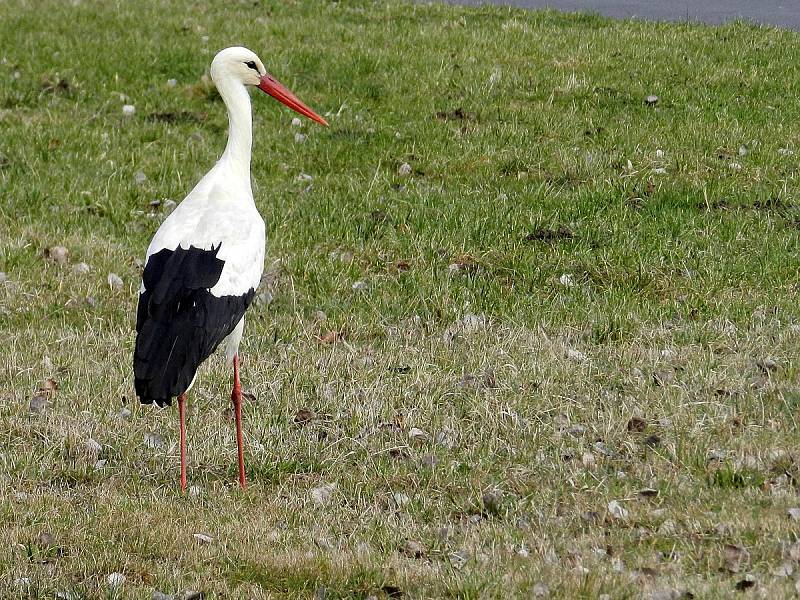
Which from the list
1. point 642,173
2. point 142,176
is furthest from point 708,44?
point 142,176

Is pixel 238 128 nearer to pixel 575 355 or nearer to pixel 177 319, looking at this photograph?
pixel 177 319

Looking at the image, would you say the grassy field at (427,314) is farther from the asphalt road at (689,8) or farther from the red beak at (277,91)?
the asphalt road at (689,8)

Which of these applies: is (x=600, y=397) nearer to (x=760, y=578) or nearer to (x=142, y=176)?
(x=760, y=578)

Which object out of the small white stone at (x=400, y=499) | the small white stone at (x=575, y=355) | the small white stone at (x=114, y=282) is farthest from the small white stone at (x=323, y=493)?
the small white stone at (x=114, y=282)

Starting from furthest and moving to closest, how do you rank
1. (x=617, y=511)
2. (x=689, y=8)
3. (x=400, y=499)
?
(x=689, y=8)
(x=400, y=499)
(x=617, y=511)

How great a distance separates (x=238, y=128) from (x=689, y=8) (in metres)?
11.9

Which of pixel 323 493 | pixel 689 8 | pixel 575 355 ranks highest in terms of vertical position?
pixel 689 8

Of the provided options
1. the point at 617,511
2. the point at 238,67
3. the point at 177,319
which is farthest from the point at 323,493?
the point at 238,67

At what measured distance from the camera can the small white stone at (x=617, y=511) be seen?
5.30 m

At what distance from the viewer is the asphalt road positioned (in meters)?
16.4

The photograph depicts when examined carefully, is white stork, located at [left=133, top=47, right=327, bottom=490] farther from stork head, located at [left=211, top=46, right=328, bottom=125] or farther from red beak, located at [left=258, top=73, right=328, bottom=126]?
red beak, located at [left=258, top=73, right=328, bottom=126]

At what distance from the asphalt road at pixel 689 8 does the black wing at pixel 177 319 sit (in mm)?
11011

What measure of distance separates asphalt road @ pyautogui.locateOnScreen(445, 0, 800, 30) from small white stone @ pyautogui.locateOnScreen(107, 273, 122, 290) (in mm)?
9474

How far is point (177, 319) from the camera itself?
19.5 ft
